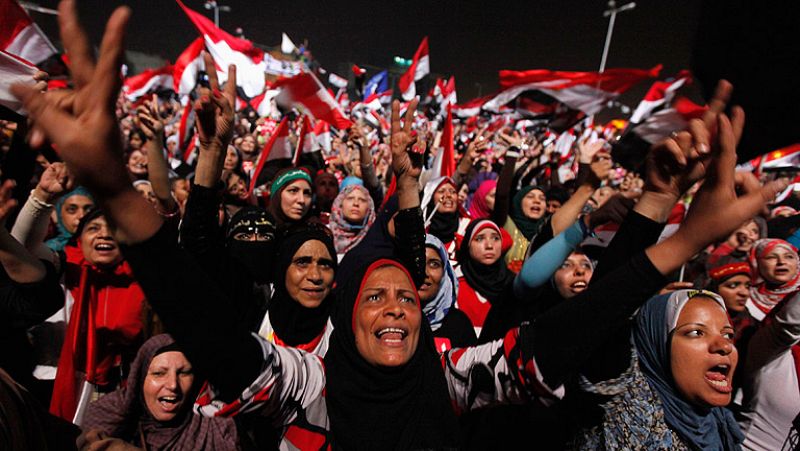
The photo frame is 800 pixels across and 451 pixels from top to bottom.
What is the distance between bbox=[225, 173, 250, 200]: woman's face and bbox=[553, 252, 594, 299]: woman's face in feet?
10.6

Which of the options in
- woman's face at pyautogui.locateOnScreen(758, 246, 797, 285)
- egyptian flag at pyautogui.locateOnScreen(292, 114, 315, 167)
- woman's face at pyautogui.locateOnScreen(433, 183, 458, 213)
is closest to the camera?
woman's face at pyautogui.locateOnScreen(758, 246, 797, 285)

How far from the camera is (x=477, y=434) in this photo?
6.05ft

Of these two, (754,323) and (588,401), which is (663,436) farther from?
(754,323)

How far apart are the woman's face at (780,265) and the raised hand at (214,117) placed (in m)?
3.56

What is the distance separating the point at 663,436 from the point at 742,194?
0.95 m

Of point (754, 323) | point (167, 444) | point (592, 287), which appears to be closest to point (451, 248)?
point (754, 323)

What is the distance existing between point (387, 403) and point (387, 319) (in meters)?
0.30

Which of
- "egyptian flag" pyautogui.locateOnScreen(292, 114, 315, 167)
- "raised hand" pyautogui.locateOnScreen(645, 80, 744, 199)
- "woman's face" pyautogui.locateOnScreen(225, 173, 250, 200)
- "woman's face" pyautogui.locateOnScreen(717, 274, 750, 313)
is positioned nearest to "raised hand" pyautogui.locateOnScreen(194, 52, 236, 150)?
"raised hand" pyautogui.locateOnScreen(645, 80, 744, 199)

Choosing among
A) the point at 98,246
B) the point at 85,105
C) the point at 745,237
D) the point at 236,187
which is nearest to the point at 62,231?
the point at 98,246

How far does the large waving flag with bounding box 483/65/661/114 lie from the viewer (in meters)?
6.31

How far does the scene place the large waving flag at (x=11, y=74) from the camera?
2.33 m

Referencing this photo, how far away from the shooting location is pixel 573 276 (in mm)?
2588

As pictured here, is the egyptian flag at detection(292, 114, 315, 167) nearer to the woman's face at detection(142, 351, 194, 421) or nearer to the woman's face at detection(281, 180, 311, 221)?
the woman's face at detection(281, 180, 311, 221)

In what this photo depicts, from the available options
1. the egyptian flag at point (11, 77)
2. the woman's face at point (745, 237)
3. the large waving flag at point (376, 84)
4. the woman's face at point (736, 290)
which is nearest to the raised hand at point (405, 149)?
the egyptian flag at point (11, 77)
